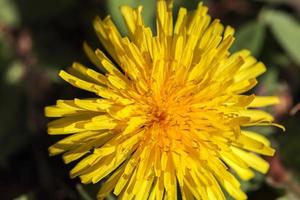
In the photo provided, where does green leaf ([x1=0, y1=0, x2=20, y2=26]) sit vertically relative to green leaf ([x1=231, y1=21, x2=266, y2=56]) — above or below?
above

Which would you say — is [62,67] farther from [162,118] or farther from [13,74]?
[162,118]

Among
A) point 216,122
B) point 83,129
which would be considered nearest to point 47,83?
point 83,129

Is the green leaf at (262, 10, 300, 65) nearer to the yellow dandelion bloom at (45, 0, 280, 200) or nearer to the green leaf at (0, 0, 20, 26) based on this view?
the yellow dandelion bloom at (45, 0, 280, 200)

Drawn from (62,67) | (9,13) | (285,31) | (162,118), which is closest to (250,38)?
(285,31)

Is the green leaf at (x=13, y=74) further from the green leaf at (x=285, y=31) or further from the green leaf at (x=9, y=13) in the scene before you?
the green leaf at (x=285, y=31)

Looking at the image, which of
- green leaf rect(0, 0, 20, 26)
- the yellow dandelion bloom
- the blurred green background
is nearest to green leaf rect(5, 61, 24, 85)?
the blurred green background

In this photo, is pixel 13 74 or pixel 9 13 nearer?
pixel 13 74
